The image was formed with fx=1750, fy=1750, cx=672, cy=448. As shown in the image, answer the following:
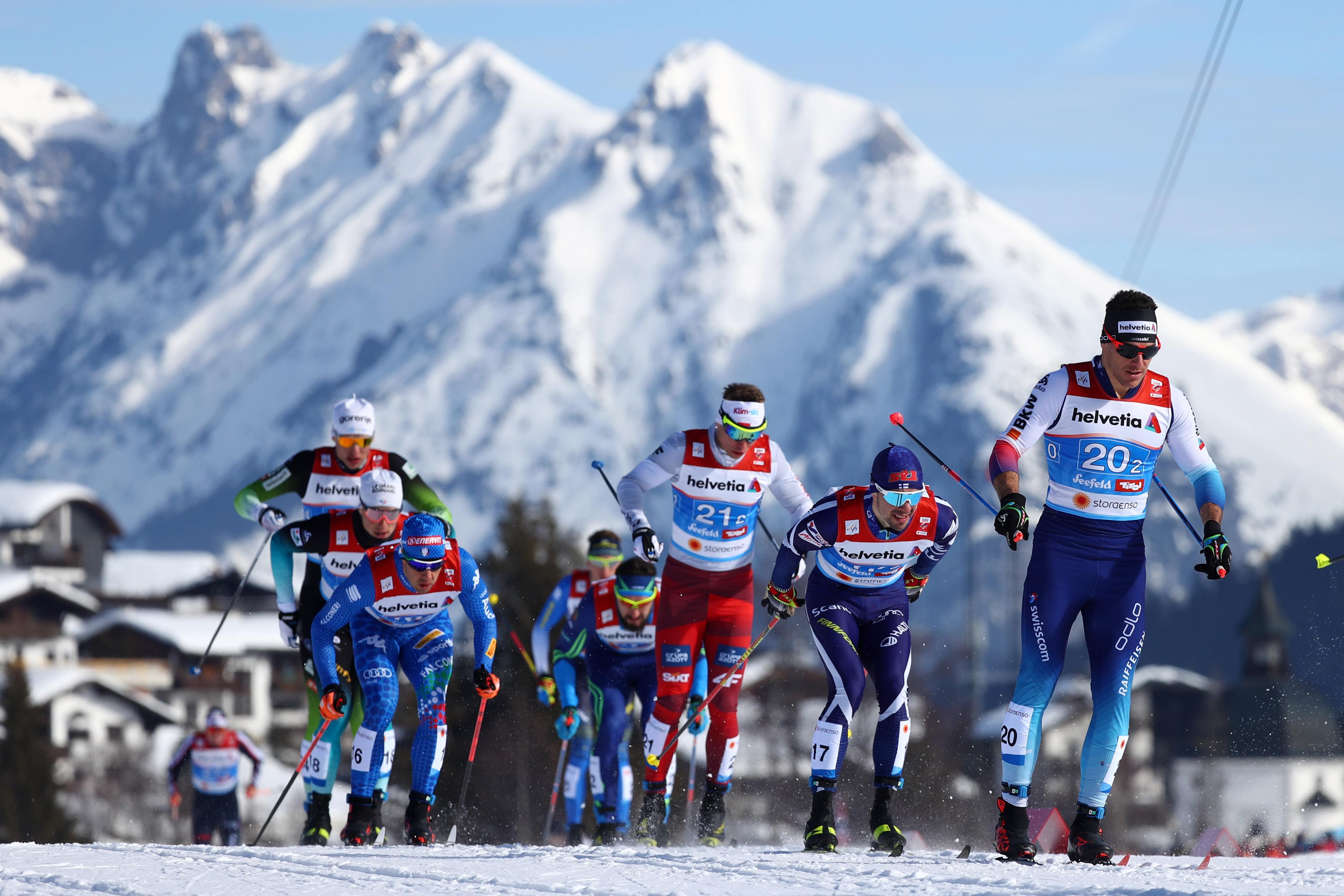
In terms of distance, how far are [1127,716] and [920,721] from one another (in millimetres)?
39973

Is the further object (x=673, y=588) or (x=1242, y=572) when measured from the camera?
(x=1242, y=572)

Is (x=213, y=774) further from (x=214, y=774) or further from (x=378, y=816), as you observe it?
(x=378, y=816)

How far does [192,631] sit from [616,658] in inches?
2682

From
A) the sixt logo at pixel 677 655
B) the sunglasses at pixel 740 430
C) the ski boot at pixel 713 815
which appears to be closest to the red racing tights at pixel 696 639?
the sixt logo at pixel 677 655

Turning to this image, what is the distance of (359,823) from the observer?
402 inches

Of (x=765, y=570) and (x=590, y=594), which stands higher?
(x=765, y=570)

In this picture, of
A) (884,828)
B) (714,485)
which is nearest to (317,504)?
(714,485)

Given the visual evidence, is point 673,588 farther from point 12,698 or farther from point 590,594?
point 12,698

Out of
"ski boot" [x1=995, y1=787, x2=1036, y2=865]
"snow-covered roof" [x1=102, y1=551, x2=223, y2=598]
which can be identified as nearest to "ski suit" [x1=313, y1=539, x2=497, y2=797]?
"ski boot" [x1=995, y1=787, x2=1036, y2=865]

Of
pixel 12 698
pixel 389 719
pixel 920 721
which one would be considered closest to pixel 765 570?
pixel 920 721

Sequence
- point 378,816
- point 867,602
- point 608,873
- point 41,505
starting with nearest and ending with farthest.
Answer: point 608,873 → point 867,602 → point 378,816 → point 41,505

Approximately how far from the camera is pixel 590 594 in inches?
535

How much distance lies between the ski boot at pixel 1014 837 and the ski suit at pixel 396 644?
3.21m

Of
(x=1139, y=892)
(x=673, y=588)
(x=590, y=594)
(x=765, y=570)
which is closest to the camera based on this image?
(x=1139, y=892)
